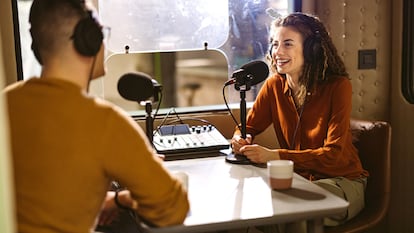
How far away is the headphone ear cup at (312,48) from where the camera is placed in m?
2.42

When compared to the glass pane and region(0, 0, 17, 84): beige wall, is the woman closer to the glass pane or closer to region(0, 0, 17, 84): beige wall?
the glass pane

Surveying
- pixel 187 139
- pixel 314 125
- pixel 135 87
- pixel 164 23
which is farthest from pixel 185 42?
pixel 135 87

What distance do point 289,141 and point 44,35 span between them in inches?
54.1

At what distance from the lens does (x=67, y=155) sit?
1.34m

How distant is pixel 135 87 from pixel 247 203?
0.58 meters

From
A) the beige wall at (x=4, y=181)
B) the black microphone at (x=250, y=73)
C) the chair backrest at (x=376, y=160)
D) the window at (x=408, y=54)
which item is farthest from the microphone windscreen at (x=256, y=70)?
the beige wall at (x=4, y=181)

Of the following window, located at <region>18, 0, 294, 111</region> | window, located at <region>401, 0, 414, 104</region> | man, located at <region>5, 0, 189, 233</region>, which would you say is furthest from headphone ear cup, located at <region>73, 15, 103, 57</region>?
window, located at <region>401, 0, 414, 104</region>

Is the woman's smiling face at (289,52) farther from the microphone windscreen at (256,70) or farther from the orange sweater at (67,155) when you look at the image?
the orange sweater at (67,155)

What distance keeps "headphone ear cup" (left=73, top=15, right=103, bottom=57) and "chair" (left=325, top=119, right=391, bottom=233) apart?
4.12 ft

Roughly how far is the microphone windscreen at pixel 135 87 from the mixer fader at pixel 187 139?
0.42 metres

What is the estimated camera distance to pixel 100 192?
4.69ft

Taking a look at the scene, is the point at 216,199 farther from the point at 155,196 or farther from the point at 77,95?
the point at 77,95

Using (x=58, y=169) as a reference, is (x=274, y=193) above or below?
below

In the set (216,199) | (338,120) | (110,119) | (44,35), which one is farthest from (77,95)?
(338,120)
